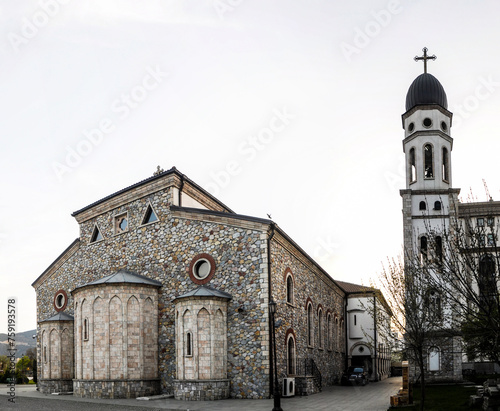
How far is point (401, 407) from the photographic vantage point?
18750 mm

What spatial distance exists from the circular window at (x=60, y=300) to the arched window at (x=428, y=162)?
22220 millimetres

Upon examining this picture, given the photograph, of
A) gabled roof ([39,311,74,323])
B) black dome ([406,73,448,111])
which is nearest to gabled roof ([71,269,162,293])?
gabled roof ([39,311,74,323])

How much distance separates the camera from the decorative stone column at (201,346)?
70.1 ft

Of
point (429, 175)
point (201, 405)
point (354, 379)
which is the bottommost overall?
point (354, 379)

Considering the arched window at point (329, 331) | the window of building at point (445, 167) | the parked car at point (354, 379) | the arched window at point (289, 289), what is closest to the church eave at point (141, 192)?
the arched window at point (289, 289)

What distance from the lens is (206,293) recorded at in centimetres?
2219

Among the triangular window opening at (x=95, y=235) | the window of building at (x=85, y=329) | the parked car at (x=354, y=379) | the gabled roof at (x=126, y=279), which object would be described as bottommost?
the parked car at (x=354, y=379)

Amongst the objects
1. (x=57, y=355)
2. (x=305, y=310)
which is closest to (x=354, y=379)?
(x=305, y=310)

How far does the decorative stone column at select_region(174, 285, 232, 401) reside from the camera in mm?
21375

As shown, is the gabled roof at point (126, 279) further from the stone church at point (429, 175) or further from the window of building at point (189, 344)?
the stone church at point (429, 175)

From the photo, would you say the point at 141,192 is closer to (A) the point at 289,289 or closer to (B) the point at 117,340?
(B) the point at 117,340

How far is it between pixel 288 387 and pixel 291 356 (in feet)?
7.57

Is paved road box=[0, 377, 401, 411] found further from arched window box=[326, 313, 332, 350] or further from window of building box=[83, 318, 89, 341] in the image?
arched window box=[326, 313, 332, 350]

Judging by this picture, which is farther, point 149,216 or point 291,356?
point 149,216
